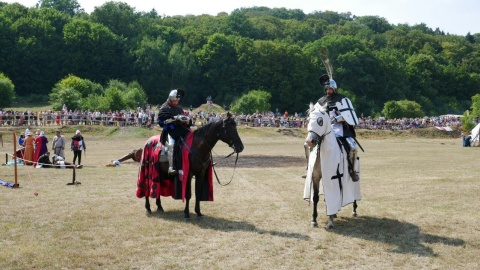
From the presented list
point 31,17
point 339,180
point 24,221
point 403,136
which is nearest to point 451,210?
point 339,180

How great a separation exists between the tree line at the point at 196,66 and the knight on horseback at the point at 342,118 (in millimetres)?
70621

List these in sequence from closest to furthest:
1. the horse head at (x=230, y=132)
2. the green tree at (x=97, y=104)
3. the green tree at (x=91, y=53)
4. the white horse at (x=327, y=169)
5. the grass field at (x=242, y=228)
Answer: the grass field at (x=242, y=228) → the white horse at (x=327, y=169) → the horse head at (x=230, y=132) → the green tree at (x=97, y=104) → the green tree at (x=91, y=53)

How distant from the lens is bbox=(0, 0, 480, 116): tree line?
4186 inches

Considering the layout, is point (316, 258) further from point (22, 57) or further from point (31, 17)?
point (31, 17)

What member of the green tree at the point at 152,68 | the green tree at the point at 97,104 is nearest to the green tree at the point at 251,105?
the green tree at the point at 97,104

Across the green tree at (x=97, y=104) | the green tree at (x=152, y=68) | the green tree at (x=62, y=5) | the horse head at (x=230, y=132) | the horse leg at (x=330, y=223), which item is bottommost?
the horse leg at (x=330, y=223)

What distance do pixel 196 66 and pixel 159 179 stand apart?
10451cm

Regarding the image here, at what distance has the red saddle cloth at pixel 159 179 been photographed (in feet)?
Result: 48.7

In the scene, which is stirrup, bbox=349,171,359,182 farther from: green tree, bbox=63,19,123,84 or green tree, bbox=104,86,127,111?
green tree, bbox=63,19,123,84

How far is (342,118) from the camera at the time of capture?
576 inches

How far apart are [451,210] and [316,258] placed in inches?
256

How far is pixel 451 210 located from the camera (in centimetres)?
1600

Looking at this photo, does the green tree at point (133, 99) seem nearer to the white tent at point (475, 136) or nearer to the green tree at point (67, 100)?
the green tree at point (67, 100)

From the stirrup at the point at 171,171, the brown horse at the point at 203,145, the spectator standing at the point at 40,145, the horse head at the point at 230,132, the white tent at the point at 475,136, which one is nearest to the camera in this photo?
the horse head at the point at 230,132
